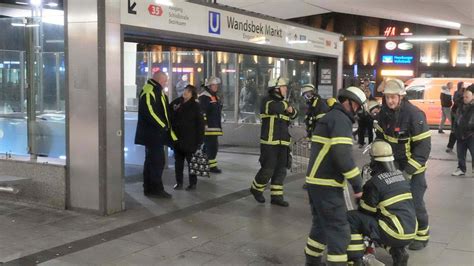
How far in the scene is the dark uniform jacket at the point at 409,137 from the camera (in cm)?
525

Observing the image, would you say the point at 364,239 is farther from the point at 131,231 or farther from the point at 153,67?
the point at 153,67

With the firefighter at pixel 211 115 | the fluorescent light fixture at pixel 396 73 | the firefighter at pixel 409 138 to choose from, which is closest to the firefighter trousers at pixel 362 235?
the firefighter at pixel 409 138

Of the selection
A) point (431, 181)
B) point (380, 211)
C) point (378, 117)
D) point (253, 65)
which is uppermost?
point (253, 65)

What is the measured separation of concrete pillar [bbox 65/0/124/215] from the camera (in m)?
6.26

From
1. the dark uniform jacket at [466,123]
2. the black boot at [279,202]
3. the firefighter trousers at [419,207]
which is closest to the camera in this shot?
the firefighter trousers at [419,207]

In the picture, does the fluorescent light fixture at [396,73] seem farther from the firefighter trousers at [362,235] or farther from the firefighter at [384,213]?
the firefighter trousers at [362,235]

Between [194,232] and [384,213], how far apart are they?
2.24m

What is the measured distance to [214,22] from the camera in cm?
805

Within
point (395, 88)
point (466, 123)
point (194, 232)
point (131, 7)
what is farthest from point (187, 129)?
point (466, 123)

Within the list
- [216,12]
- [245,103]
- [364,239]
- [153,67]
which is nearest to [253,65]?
[245,103]

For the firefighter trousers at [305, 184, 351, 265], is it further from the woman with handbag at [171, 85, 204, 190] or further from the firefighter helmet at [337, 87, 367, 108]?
the woman with handbag at [171, 85, 204, 190]

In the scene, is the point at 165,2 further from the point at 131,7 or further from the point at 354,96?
the point at 354,96

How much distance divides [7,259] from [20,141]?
10.0 ft

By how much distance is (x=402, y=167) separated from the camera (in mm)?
5316
